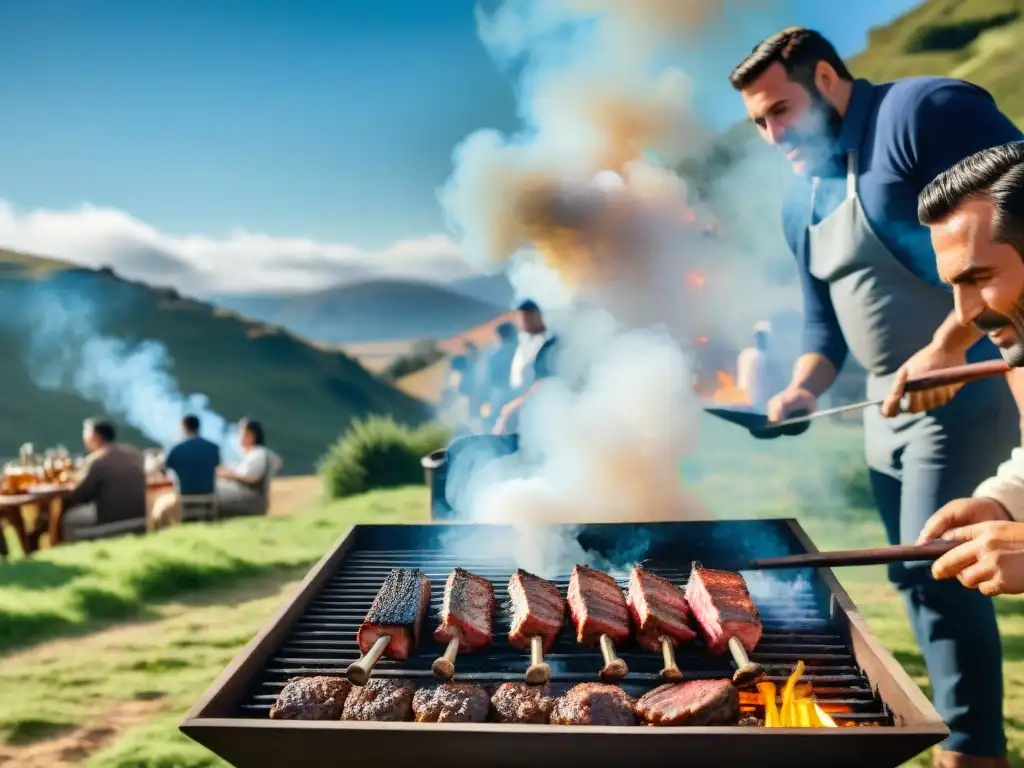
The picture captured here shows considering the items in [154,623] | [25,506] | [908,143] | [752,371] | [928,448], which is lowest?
[154,623]

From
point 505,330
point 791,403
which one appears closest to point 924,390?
point 791,403

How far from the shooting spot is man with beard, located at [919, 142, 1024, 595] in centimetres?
177

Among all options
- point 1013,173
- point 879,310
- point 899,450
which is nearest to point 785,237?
point 879,310

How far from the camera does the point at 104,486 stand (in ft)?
25.5

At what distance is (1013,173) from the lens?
176 cm

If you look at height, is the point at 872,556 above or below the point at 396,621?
above

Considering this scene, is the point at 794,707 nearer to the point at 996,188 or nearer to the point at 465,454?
the point at 996,188

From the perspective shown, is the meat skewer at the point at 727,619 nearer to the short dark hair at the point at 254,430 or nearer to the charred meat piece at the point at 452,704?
the charred meat piece at the point at 452,704

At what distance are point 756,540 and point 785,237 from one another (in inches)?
52.0

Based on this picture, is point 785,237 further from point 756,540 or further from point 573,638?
point 573,638

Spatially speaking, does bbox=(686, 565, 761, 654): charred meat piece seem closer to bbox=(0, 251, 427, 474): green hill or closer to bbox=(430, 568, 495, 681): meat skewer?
bbox=(430, 568, 495, 681): meat skewer

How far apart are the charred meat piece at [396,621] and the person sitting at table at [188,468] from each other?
672 centimetres

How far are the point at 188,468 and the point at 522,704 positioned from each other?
773 cm

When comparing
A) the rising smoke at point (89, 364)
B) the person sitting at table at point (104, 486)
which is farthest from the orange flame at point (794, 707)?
the rising smoke at point (89, 364)
